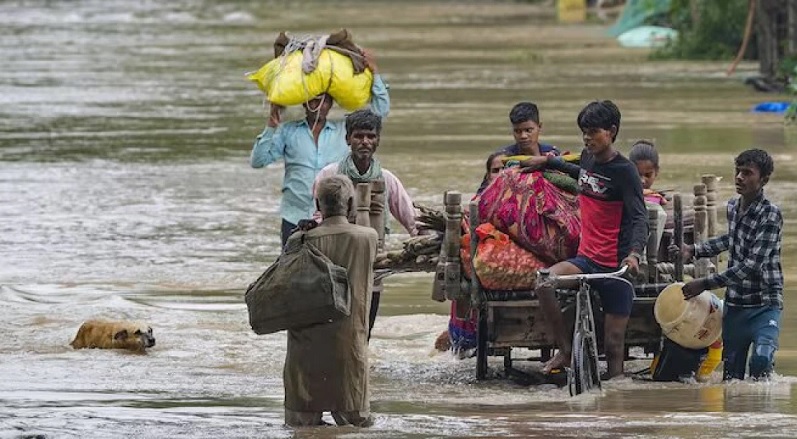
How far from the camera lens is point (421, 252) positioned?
9648 millimetres

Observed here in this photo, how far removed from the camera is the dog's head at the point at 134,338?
10938mm

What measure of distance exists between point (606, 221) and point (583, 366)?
2.26ft

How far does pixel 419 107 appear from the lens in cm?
2783

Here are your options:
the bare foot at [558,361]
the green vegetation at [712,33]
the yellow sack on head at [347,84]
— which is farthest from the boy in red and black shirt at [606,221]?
the green vegetation at [712,33]

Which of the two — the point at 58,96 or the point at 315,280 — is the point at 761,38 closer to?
the point at 58,96

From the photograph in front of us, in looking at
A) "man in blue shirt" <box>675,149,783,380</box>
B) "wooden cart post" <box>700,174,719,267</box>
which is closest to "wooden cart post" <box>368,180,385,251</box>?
"man in blue shirt" <box>675,149,783,380</box>

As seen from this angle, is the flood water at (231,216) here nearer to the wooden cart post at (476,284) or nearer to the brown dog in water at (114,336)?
the brown dog in water at (114,336)

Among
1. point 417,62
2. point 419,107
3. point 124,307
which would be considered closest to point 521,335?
point 124,307

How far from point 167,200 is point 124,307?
6015 millimetres

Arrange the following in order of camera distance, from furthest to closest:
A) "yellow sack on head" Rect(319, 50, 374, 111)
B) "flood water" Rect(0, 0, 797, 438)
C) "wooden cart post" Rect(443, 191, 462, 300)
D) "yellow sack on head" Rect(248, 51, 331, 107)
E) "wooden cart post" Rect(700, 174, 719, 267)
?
"yellow sack on head" Rect(319, 50, 374, 111)
"yellow sack on head" Rect(248, 51, 331, 107)
"wooden cart post" Rect(700, 174, 719, 267)
"wooden cart post" Rect(443, 191, 462, 300)
"flood water" Rect(0, 0, 797, 438)

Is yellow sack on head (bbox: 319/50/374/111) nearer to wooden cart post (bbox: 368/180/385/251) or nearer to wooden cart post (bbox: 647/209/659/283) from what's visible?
wooden cart post (bbox: 368/180/385/251)

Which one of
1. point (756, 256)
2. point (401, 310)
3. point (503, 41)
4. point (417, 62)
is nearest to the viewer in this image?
point (756, 256)

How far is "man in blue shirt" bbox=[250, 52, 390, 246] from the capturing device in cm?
1090

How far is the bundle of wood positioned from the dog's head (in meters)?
1.80
